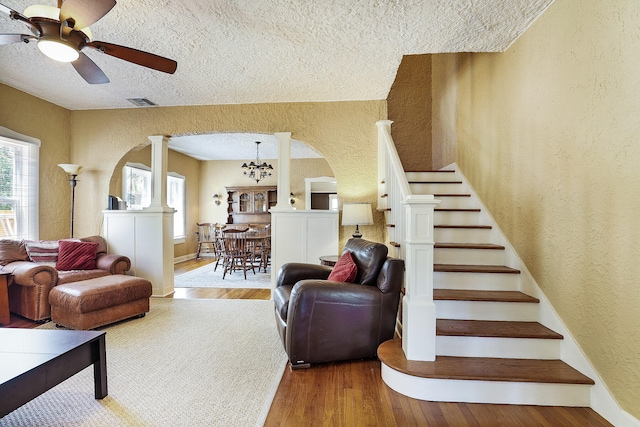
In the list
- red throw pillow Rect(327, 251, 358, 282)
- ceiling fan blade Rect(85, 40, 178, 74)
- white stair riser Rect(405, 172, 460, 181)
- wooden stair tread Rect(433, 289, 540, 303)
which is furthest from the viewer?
white stair riser Rect(405, 172, 460, 181)

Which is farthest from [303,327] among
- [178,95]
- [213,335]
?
[178,95]

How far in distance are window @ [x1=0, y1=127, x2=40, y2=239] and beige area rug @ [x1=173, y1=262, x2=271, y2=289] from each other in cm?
202

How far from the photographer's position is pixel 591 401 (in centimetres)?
185

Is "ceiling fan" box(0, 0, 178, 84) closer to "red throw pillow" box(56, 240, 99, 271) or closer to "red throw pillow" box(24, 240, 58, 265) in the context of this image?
"red throw pillow" box(56, 240, 99, 271)

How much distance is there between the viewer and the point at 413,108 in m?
4.86

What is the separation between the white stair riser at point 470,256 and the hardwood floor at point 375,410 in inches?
50.8

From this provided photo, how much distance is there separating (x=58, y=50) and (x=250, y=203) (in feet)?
22.0

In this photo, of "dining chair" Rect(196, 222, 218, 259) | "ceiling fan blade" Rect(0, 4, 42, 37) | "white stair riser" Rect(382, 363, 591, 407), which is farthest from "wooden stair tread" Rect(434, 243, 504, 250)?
"dining chair" Rect(196, 222, 218, 259)

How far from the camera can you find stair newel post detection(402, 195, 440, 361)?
81.4 inches

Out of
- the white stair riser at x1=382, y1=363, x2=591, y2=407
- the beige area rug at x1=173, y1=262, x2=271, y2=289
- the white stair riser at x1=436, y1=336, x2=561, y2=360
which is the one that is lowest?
the beige area rug at x1=173, y1=262, x2=271, y2=289

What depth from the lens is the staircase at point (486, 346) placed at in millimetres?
1891

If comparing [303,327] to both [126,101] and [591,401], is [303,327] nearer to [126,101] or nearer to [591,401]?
[591,401]

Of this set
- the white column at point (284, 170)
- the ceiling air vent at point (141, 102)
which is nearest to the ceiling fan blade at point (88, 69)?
the ceiling air vent at point (141, 102)

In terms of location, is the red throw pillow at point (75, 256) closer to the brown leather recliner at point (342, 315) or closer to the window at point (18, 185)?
the window at point (18, 185)
